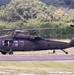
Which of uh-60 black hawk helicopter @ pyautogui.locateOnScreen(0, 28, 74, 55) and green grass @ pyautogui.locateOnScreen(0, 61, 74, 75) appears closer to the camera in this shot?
green grass @ pyautogui.locateOnScreen(0, 61, 74, 75)

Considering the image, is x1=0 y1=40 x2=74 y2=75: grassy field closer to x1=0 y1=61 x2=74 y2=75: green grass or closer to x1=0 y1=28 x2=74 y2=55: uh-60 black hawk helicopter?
x1=0 y1=61 x2=74 y2=75: green grass

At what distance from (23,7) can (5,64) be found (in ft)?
364

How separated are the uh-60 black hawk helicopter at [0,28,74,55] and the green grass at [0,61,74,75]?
1049cm

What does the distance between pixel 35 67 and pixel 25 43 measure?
12.3 metres

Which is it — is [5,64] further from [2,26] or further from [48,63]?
[2,26]

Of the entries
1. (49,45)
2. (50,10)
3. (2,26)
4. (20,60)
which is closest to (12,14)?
(50,10)

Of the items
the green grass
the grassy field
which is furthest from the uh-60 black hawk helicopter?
the green grass

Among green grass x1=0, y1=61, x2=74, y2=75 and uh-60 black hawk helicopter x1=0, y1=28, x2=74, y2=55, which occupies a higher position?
green grass x1=0, y1=61, x2=74, y2=75

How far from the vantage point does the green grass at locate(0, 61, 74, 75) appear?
24047 mm

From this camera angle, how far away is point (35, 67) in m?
25.9

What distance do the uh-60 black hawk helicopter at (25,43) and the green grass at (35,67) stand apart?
10.5 metres

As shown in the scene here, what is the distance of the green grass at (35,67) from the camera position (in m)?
24.0

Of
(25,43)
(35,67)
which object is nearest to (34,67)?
(35,67)

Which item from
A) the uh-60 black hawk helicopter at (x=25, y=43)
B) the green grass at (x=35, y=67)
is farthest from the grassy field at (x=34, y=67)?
the uh-60 black hawk helicopter at (x=25, y=43)
